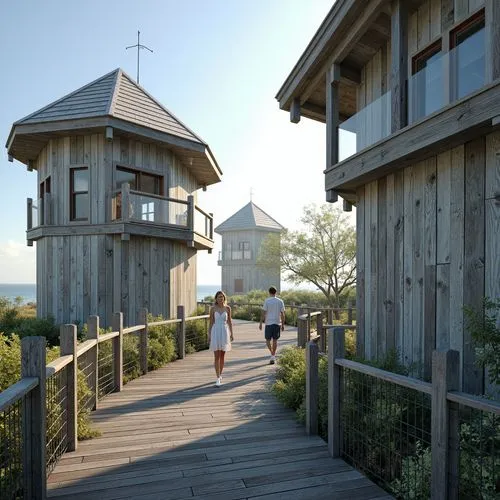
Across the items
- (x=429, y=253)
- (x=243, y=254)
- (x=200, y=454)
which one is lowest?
(x=200, y=454)

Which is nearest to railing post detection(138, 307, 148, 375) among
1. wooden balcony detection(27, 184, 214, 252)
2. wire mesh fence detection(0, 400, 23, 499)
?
wooden balcony detection(27, 184, 214, 252)

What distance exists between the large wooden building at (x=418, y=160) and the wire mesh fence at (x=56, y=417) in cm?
500

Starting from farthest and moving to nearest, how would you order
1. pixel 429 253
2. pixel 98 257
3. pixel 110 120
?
1. pixel 98 257
2. pixel 110 120
3. pixel 429 253

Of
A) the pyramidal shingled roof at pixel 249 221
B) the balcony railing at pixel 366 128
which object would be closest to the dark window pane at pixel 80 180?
the balcony railing at pixel 366 128

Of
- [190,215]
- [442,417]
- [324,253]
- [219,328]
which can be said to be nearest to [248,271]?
[324,253]

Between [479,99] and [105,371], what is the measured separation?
7582mm

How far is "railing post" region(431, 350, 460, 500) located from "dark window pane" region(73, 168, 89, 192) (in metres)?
12.0

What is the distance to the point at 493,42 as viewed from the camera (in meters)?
4.71

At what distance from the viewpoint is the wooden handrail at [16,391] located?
287cm

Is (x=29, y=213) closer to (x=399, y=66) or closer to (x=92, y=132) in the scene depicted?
(x=92, y=132)

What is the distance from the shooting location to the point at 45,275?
43.5ft

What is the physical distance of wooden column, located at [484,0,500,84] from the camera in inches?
184

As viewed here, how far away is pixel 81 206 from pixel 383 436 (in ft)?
37.4

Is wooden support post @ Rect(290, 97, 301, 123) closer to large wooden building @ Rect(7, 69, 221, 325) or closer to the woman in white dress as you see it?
the woman in white dress
